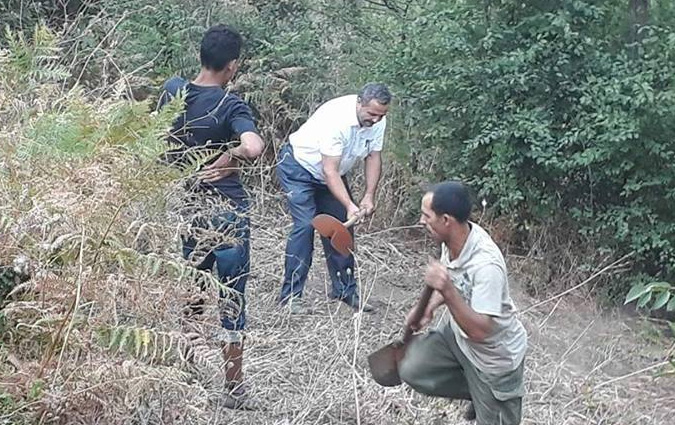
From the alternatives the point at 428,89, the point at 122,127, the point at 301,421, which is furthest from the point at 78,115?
the point at 428,89

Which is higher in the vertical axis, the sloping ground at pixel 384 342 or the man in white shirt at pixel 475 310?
the man in white shirt at pixel 475 310

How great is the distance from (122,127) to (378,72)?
14.3 feet

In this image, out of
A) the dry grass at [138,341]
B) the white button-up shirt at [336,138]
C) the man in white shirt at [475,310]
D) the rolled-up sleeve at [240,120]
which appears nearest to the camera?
the dry grass at [138,341]

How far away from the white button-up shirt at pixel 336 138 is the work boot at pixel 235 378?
5.89 feet

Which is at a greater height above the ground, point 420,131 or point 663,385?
point 420,131

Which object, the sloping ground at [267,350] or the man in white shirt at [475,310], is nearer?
the sloping ground at [267,350]

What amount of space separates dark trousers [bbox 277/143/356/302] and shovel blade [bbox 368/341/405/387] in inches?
68.6

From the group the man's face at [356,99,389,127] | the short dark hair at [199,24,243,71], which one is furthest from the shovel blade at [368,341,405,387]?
the man's face at [356,99,389,127]

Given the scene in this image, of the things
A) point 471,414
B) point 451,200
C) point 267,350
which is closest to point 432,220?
point 451,200

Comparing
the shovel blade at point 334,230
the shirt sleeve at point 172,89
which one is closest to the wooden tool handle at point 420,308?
the shovel blade at point 334,230

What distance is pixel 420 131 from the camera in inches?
350

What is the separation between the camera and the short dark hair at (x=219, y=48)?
5.24 meters

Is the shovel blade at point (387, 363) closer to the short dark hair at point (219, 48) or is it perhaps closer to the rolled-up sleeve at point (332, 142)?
the short dark hair at point (219, 48)

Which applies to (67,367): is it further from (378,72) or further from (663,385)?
(378,72)
